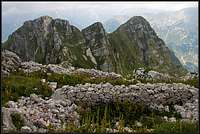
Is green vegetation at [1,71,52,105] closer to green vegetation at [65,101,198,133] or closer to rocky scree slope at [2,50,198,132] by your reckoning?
rocky scree slope at [2,50,198,132]

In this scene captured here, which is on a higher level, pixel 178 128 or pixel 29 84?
pixel 29 84

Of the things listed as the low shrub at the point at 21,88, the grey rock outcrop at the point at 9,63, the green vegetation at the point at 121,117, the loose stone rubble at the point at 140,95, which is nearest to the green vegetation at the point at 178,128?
the green vegetation at the point at 121,117

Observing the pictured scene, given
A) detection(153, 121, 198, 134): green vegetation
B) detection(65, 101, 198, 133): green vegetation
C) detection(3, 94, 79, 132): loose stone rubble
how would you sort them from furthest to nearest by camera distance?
1. detection(65, 101, 198, 133): green vegetation
2. detection(3, 94, 79, 132): loose stone rubble
3. detection(153, 121, 198, 134): green vegetation

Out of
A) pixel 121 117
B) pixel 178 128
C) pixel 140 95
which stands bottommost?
pixel 178 128

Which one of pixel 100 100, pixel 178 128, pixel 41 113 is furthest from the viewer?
pixel 100 100

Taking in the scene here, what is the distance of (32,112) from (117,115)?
342cm

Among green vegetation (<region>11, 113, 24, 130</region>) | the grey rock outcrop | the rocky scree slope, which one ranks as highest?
the grey rock outcrop

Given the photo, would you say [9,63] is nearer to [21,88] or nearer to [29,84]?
[29,84]

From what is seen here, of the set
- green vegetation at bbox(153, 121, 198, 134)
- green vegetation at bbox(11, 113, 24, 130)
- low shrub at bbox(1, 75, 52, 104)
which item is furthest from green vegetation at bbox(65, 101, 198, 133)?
low shrub at bbox(1, 75, 52, 104)

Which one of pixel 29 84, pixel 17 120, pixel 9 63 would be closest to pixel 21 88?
pixel 29 84

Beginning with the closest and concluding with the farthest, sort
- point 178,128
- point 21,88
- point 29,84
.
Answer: point 178,128 → point 21,88 → point 29,84

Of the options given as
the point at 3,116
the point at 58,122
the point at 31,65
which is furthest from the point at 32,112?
the point at 31,65

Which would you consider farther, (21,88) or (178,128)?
(21,88)

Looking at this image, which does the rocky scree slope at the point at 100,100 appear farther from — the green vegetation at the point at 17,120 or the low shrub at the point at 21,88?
the green vegetation at the point at 17,120
